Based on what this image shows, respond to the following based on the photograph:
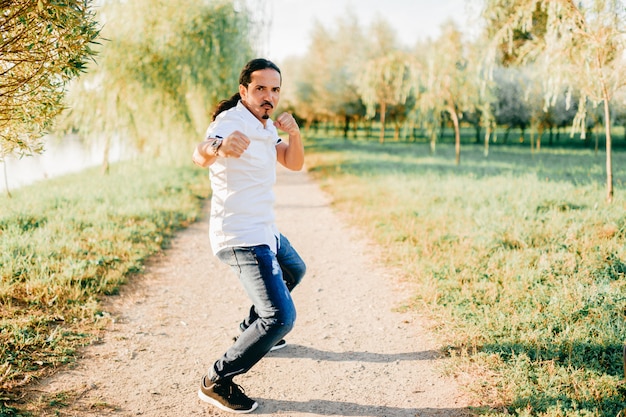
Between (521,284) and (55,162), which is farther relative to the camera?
(55,162)

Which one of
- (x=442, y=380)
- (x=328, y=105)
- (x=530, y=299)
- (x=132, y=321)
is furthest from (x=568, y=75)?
(x=328, y=105)

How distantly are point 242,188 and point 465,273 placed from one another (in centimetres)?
343

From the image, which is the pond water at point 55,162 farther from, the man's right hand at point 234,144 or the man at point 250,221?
the man's right hand at point 234,144

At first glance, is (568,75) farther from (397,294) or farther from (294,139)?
(294,139)

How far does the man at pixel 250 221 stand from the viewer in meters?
2.82

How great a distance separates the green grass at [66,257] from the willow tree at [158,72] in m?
2.50

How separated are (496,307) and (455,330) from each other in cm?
63

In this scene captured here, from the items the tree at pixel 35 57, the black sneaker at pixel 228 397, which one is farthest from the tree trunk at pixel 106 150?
the black sneaker at pixel 228 397

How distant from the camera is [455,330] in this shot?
4.02 m

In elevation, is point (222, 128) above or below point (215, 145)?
above

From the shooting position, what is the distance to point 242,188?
9.34 ft

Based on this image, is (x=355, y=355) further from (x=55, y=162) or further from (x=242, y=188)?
(x=55, y=162)

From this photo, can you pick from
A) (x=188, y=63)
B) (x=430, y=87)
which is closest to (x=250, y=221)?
(x=188, y=63)

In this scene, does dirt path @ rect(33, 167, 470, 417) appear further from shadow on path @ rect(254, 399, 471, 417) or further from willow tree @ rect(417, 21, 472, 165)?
willow tree @ rect(417, 21, 472, 165)
